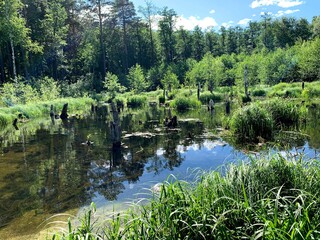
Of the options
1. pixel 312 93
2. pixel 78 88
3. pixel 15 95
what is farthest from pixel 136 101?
pixel 312 93

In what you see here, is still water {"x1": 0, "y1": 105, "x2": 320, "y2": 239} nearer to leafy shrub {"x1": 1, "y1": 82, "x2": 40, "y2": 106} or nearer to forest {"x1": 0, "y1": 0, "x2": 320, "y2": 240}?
forest {"x1": 0, "y1": 0, "x2": 320, "y2": 240}

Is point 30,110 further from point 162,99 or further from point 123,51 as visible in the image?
point 123,51

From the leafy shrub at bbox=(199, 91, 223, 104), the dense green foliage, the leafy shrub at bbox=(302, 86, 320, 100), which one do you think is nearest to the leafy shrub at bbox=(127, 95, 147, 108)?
the leafy shrub at bbox=(199, 91, 223, 104)

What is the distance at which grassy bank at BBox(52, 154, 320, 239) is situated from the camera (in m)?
3.39

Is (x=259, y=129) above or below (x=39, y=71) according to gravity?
below

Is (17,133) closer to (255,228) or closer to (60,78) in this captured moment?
(255,228)

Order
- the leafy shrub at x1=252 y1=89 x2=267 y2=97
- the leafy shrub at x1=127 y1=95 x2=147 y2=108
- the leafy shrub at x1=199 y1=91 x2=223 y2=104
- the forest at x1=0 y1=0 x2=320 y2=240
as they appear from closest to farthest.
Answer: the forest at x1=0 y1=0 x2=320 y2=240 < the leafy shrub at x1=199 y1=91 x2=223 y2=104 < the leafy shrub at x1=252 y1=89 x2=267 y2=97 < the leafy shrub at x1=127 y1=95 x2=147 y2=108

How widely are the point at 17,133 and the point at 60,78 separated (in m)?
36.5

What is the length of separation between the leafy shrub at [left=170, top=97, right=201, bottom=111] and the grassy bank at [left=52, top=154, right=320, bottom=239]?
2504 centimetres

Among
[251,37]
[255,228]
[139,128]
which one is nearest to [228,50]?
[251,37]

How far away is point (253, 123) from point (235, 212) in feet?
32.6

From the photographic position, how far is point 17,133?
63.8ft

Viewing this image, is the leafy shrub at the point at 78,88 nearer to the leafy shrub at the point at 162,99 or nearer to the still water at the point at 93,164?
the leafy shrub at the point at 162,99

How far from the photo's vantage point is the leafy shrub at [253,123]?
13.0 metres
